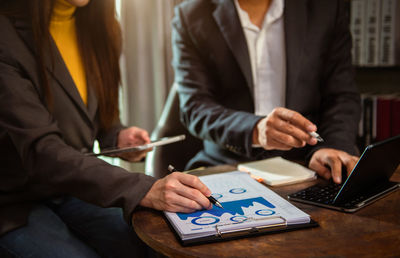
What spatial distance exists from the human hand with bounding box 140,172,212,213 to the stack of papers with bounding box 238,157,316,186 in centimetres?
25

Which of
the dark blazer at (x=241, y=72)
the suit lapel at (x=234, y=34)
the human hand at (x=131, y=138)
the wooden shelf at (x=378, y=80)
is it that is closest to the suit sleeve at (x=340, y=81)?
the dark blazer at (x=241, y=72)

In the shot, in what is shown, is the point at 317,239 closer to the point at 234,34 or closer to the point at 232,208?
the point at 232,208

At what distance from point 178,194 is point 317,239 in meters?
0.27

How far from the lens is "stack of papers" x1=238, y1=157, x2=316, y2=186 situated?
946mm

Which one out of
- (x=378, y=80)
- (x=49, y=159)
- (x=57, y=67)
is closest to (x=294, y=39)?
(x=57, y=67)

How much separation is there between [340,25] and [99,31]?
84cm

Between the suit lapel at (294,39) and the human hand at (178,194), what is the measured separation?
0.61 metres

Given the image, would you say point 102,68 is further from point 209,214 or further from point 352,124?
point 352,124

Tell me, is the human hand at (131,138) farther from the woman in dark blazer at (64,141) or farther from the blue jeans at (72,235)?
the blue jeans at (72,235)

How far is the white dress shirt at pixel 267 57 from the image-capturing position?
1.32m

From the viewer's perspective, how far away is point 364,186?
0.82 metres

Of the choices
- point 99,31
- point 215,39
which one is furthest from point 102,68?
point 215,39

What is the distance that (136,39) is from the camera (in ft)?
6.88

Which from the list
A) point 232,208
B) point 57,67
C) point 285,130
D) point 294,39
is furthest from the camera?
point 294,39
